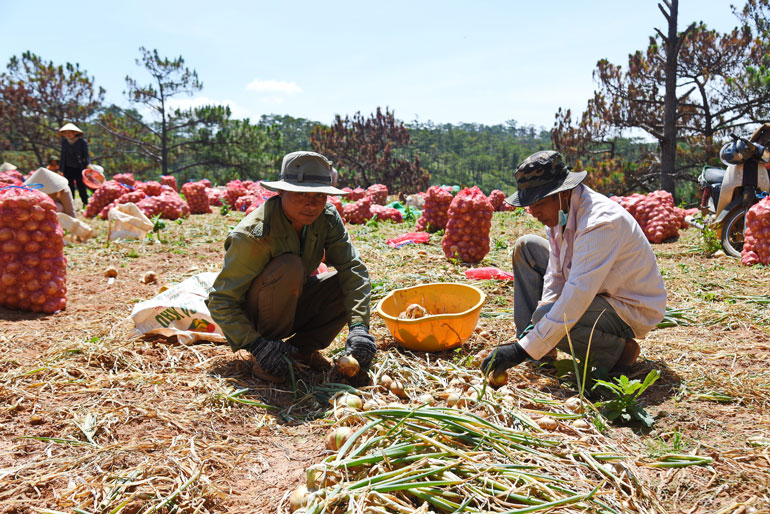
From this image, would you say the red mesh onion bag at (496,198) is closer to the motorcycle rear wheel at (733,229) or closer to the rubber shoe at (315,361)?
the motorcycle rear wheel at (733,229)

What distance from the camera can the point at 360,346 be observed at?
2.49 metres

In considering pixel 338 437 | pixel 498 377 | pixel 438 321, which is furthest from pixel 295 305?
pixel 498 377

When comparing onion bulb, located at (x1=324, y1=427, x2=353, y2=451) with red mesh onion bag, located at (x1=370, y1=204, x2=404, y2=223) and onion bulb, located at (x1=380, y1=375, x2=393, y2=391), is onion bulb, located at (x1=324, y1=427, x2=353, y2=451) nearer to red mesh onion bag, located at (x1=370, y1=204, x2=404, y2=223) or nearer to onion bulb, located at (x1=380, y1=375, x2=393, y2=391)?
onion bulb, located at (x1=380, y1=375, x2=393, y2=391)

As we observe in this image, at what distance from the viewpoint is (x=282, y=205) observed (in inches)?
99.7

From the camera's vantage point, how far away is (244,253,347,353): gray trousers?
252 cm

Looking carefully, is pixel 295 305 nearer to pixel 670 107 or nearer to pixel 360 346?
pixel 360 346

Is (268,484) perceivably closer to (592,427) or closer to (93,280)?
(592,427)

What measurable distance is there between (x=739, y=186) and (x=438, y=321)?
4.58m

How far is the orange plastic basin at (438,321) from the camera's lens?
2.84m

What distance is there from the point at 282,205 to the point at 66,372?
1406 mm

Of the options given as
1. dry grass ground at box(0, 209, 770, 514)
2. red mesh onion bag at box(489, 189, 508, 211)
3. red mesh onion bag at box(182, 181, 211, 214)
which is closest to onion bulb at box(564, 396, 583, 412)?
dry grass ground at box(0, 209, 770, 514)

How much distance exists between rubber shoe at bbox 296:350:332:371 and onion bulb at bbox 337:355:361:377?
0.36 metres

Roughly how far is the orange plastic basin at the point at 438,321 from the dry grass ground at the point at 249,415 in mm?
96

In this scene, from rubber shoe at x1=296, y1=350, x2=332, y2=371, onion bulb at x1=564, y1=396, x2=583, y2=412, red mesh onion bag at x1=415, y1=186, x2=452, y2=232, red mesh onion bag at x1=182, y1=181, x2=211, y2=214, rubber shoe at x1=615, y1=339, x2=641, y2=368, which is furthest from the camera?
red mesh onion bag at x1=182, y1=181, x2=211, y2=214
